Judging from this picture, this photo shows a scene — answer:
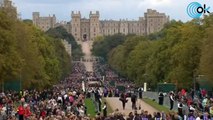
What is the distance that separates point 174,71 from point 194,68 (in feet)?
Result: 11.7

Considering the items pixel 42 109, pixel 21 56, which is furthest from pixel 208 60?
pixel 42 109

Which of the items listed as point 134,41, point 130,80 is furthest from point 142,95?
point 134,41

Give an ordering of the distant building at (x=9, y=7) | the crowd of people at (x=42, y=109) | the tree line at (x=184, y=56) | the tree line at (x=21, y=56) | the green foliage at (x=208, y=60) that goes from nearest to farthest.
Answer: the crowd of people at (x=42, y=109)
the green foliage at (x=208, y=60)
the tree line at (x=21, y=56)
the tree line at (x=184, y=56)
the distant building at (x=9, y=7)

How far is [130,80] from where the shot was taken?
130375 millimetres

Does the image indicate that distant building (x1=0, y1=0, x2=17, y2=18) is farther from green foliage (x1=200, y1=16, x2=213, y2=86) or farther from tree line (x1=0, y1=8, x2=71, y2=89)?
green foliage (x1=200, y1=16, x2=213, y2=86)

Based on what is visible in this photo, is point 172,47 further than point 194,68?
Yes

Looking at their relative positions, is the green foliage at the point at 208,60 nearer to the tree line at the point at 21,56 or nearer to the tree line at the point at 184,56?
the tree line at the point at 184,56

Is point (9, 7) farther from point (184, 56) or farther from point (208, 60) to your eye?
point (208, 60)

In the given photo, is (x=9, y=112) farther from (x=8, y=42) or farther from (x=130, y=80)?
(x=130, y=80)

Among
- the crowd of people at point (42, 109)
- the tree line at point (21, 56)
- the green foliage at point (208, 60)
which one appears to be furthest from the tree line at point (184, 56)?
the crowd of people at point (42, 109)

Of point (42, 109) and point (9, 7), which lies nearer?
point (42, 109)

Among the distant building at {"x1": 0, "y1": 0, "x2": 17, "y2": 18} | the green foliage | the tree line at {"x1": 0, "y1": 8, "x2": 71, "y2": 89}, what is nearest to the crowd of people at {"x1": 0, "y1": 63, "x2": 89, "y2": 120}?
the tree line at {"x1": 0, "y1": 8, "x2": 71, "y2": 89}

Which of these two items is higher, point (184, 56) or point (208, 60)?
point (184, 56)

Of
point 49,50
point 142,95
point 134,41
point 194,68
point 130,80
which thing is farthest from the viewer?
point 134,41
